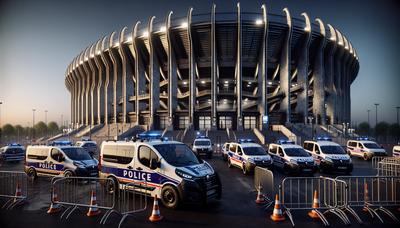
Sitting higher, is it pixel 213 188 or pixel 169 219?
pixel 213 188

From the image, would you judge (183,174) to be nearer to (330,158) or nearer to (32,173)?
(32,173)

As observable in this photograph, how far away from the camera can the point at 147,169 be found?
8.28 m

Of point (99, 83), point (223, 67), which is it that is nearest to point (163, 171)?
point (223, 67)

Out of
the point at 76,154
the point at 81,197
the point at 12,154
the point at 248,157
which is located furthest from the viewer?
the point at 12,154

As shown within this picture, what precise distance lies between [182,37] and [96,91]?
106ft

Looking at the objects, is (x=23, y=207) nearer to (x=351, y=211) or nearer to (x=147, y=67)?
(x=351, y=211)

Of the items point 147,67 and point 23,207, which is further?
point 147,67

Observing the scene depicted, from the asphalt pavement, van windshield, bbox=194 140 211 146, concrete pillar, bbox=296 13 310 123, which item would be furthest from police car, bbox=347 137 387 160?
concrete pillar, bbox=296 13 310 123

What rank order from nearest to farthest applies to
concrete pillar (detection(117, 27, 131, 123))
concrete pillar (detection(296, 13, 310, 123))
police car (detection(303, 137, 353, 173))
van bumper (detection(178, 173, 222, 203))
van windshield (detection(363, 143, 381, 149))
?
van bumper (detection(178, 173, 222, 203))
police car (detection(303, 137, 353, 173))
van windshield (detection(363, 143, 381, 149))
concrete pillar (detection(296, 13, 310, 123))
concrete pillar (detection(117, 27, 131, 123))

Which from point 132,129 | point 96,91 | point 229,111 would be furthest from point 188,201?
point 96,91

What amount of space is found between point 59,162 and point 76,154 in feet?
2.83

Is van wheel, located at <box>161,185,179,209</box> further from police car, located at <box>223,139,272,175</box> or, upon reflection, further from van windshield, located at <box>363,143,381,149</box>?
van windshield, located at <box>363,143,381,149</box>

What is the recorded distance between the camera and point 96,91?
65.1 m

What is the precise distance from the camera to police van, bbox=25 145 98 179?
11406mm
